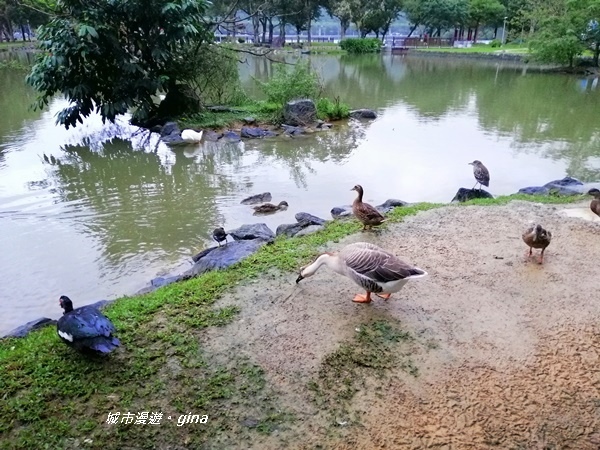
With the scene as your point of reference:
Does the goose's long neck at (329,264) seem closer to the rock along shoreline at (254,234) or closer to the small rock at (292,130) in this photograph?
the rock along shoreline at (254,234)

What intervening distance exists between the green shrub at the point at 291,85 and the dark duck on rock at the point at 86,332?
13.4 metres

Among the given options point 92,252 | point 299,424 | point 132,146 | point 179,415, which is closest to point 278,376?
point 299,424

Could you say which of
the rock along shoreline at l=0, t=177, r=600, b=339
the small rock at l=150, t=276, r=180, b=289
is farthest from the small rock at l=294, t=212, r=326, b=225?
the small rock at l=150, t=276, r=180, b=289

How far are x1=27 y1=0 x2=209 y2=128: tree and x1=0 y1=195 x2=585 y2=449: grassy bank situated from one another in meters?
10.8

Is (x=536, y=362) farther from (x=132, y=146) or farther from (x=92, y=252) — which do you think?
(x=132, y=146)

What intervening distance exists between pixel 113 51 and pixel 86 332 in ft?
39.9

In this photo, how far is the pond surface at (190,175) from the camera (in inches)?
285

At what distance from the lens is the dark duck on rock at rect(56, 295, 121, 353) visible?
3.83 meters

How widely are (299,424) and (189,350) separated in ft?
4.20

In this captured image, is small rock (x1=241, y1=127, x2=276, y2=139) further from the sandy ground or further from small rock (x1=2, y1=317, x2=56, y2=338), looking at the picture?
small rock (x1=2, y1=317, x2=56, y2=338)

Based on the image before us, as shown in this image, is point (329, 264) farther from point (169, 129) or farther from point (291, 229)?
point (169, 129)

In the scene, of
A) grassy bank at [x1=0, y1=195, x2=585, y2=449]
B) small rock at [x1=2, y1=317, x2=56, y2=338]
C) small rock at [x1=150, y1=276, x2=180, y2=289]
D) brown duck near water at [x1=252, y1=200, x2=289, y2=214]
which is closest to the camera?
grassy bank at [x1=0, y1=195, x2=585, y2=449]

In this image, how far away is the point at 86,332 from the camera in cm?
383

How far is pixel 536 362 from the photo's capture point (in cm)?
405
